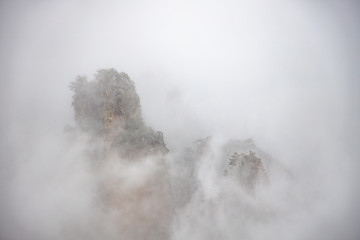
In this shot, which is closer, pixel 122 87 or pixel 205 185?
pixel 122 87

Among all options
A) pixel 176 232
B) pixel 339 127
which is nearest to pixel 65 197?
pixel 176 232

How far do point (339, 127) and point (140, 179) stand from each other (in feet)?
362

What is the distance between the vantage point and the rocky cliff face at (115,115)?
38.6 m

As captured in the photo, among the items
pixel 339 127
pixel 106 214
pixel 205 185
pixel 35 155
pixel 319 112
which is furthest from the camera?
pixel 319 112

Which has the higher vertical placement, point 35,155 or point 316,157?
point 316,157

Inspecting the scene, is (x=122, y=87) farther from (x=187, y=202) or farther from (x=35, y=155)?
(x=35, y=155)

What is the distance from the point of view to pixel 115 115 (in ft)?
127

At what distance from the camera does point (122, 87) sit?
38844mm

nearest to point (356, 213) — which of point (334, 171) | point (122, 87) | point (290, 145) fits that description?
point (334, 171)

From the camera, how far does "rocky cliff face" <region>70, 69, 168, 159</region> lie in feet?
127

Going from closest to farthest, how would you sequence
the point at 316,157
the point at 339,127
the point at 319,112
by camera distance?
the point at 316,157 → the point at 339,127 → the point at 319,112

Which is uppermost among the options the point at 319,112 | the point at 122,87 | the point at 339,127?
the point at 319,112

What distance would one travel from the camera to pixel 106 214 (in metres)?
38.2

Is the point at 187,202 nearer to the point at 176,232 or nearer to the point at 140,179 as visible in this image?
the point at 176,232
